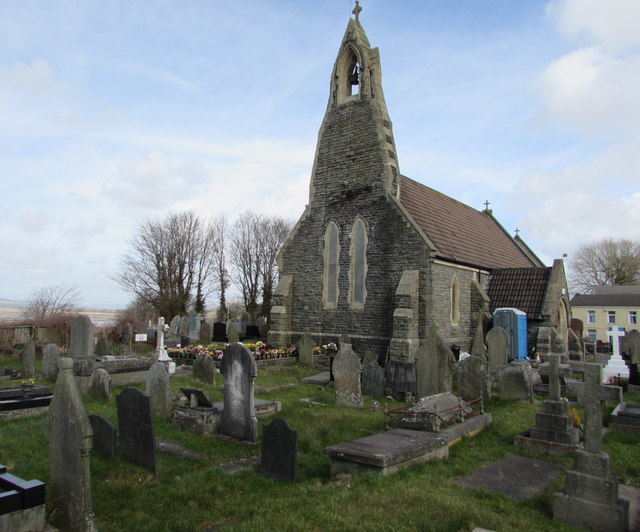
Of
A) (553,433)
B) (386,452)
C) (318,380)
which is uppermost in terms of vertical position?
(386,452)

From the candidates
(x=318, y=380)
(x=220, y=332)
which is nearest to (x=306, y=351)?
(x=318, y=380)

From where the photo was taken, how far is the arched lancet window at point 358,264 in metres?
17.7

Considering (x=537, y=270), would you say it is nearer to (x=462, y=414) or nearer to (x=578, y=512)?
(x=462, y=414)

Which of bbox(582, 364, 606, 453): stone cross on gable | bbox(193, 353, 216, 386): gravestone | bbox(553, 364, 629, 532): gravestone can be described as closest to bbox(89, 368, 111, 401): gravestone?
bbox(193, 353, 216, 386): gravestone

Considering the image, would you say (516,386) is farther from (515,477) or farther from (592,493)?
(592,493)

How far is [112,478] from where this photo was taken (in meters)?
5.88

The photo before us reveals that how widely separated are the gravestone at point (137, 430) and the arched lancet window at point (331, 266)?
1207cm

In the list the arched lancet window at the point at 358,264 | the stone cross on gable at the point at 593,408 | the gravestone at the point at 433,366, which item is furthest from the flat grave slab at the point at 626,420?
the arched lancet window at the point at 358,264

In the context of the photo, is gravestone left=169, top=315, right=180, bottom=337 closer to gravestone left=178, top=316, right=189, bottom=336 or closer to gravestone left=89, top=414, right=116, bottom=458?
gravestone left=178, top=316, right=189, bottom=336

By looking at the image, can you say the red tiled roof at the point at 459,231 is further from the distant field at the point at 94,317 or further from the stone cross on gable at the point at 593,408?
the distant field at the point at 94,317

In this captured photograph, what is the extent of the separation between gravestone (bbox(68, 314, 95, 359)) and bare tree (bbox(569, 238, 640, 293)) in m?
56.6

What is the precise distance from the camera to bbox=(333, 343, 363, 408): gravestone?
10.4 metres

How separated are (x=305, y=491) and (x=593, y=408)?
3.27 m

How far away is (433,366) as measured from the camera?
1031 cm
